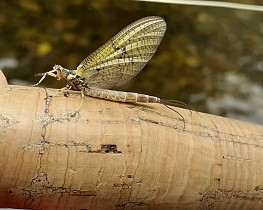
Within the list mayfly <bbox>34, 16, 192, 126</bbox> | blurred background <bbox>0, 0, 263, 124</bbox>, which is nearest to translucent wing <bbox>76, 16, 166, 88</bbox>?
mayfly <bbox>34, 16, 192, 126</bbox>

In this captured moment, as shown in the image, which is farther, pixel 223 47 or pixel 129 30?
pixel 223 47

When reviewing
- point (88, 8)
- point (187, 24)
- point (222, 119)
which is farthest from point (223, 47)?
point (222, 119)

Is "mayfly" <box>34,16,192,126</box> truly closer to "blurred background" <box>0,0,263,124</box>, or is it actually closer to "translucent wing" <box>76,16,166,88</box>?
"translucent wing" <box>76,16,166,88</box>

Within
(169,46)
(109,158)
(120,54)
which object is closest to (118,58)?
(120,54)

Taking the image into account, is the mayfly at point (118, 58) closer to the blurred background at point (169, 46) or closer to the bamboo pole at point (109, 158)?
the bamboo pole at point (109, 158)

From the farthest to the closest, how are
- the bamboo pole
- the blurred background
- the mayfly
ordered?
the blurred background → the mayfly → the bamboo pole

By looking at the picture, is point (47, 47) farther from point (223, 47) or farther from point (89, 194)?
point (89, 194)
